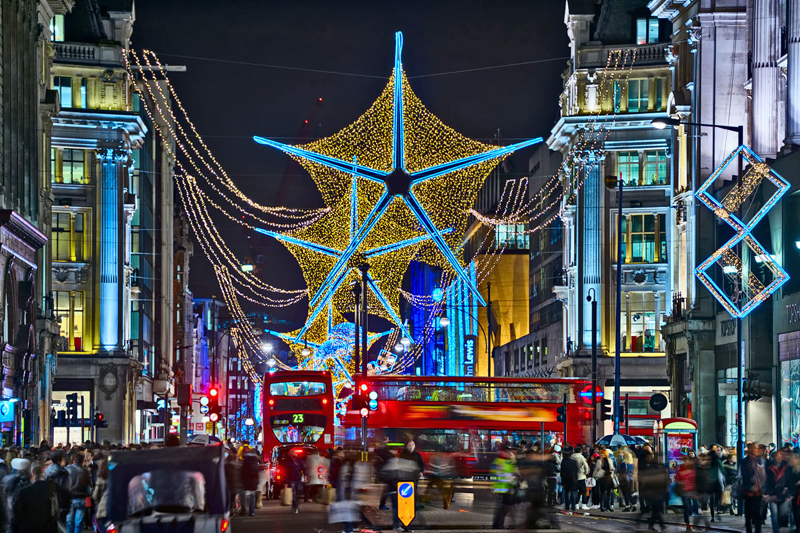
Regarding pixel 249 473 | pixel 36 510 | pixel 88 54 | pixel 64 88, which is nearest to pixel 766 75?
pixel 249 473

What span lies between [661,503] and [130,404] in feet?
178

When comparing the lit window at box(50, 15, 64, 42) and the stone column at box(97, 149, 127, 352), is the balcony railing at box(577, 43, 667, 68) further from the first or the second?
the lit window at box(50, 15, 64, 42)

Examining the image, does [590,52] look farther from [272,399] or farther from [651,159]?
[272,399]

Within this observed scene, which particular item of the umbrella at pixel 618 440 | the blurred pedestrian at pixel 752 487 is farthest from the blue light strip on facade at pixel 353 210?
the blurred pedestrian at pixel 752 487

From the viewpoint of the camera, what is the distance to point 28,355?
50875mm

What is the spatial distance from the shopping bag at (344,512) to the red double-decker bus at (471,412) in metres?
21.9

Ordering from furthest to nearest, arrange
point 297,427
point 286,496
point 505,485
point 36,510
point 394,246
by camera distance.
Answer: point 394,246 < point 297,427 < point 286,496 < point 505,485 < point 36,510

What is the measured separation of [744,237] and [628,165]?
39.0 meters

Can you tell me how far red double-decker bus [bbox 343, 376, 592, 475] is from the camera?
46250mm

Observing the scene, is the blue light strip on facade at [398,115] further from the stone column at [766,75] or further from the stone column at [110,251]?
the stone column at [110,251]

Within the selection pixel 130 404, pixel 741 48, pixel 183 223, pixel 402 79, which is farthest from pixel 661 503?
pixel 183 223

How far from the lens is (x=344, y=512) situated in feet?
78.4

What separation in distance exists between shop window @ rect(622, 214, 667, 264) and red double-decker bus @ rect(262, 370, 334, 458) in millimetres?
31415

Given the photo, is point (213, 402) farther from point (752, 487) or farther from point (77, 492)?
point (752, 487)
